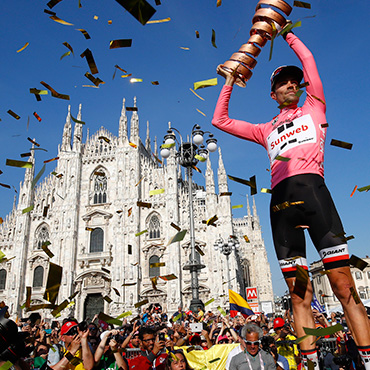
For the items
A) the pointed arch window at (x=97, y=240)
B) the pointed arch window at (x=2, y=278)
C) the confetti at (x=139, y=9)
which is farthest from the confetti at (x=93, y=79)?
the pointed arch window at (x=2, y=278)

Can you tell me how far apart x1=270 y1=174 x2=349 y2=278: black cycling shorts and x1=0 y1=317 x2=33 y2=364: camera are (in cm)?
187

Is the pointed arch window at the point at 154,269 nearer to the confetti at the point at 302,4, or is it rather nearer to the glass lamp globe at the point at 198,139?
the glass lamp globe at the point at 198,139

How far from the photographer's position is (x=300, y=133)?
98.7 inches

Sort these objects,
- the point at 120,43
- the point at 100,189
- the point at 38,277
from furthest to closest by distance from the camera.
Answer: the point at 100,189 < the point at 38,277 < the point at 120,43

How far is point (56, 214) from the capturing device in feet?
98.5

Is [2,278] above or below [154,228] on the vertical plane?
below

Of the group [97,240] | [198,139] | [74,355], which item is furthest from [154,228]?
[74,355]

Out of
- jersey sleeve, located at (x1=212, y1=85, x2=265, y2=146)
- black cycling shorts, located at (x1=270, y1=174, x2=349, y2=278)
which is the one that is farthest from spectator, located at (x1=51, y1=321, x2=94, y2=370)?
jersey sleeve, located at (x1=212, y1=85, x2=265, y2=146)

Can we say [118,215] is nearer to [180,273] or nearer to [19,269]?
[180,273]

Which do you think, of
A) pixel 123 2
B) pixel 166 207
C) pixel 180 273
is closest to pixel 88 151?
pixel 166 207

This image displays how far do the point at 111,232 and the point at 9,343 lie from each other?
27.8 m

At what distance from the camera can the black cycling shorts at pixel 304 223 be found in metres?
2.20

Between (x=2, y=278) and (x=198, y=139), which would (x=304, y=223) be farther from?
(x=2, y=278)

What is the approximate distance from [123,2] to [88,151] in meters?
32.3
